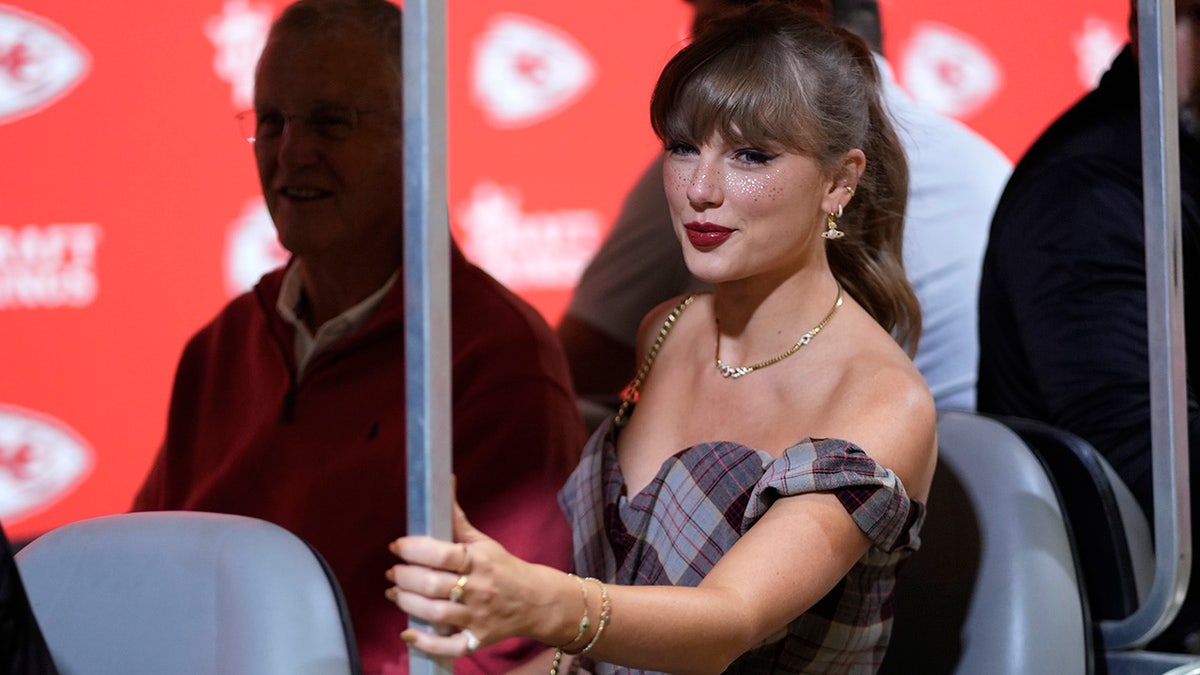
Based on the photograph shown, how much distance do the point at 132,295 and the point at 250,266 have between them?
0.25 meters

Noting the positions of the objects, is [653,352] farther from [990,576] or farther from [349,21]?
[349,21]

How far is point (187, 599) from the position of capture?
1.08m

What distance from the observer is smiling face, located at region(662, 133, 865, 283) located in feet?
3.80

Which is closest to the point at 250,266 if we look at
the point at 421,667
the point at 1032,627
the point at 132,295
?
the point at 132,295

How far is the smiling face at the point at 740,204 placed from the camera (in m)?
1.16

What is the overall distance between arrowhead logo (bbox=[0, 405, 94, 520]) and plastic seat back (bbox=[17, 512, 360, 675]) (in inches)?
79.2

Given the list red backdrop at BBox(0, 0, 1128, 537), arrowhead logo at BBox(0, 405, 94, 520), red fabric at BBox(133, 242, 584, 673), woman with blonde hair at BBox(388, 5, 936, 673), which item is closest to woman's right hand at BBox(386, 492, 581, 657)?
woman with blonde hair at BBox(388, 5, 936, 673)

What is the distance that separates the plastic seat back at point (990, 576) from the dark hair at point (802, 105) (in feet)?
0.70

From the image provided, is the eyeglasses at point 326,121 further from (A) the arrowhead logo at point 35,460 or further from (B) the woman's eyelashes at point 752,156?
(A) the arrowhead logo at point 35,460

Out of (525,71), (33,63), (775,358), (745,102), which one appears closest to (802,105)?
(745,102)

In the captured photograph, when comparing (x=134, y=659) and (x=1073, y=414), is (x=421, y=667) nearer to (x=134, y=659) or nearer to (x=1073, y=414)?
(x=134, y=659)

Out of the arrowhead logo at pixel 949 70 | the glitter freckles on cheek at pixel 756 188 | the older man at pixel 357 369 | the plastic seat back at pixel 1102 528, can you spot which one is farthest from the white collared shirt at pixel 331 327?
the arrowhead logo at pixel 949 70

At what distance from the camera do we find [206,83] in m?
3.12

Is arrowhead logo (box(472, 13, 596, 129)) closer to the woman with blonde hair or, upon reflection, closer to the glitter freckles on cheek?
the woman with blonde hair
